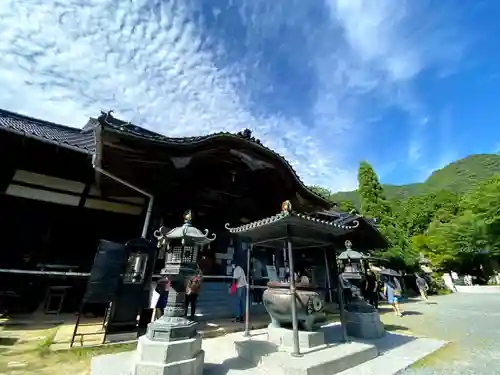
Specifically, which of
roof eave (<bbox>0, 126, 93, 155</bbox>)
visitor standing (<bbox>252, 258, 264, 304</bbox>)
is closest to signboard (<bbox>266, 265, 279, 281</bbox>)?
visitor standing (<bbox>252, 258, 264, 304</bbox>)

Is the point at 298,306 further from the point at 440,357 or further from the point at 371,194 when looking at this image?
the point at 371,194

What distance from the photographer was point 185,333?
3.78 meters

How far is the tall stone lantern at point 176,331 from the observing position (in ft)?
11.4

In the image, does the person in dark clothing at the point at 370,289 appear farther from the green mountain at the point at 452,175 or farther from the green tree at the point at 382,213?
the green mountain at the point at 452,175

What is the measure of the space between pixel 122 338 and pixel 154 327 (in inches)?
105

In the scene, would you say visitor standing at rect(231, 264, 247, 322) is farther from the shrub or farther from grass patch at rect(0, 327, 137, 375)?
the shrub

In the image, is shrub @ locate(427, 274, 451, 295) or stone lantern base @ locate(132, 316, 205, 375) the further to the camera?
shrub @ locate(427, 274, 451, 295)

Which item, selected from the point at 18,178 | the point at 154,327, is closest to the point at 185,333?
the point at 154,327

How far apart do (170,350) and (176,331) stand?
0.24m

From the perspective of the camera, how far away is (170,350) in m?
3.52

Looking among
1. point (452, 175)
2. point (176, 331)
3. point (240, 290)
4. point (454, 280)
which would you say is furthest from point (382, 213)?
point (452, 175)

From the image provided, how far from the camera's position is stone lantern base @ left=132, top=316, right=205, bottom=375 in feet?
11.2

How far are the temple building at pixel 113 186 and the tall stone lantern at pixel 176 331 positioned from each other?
3374mm

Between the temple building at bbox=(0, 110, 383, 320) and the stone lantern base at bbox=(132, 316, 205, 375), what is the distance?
4406 millimetres
